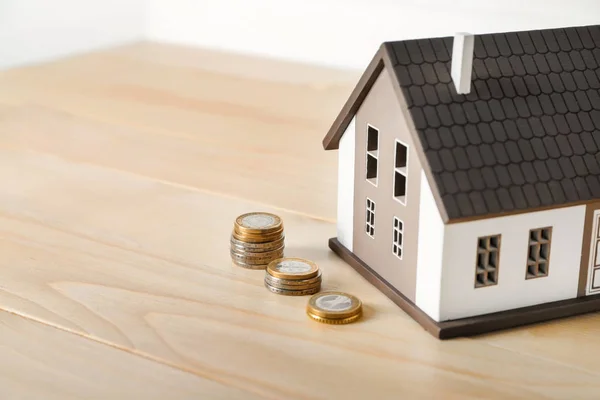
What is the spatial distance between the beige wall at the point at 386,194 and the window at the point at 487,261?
0.12m

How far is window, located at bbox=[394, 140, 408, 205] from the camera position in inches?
70.0

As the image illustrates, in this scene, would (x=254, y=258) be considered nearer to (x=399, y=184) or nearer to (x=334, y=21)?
(x=399, y=184)

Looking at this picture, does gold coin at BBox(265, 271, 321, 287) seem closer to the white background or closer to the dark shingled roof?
the dark shingled roof

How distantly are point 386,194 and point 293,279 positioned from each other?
252 millimetres

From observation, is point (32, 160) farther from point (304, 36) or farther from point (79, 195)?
point (304, 36)

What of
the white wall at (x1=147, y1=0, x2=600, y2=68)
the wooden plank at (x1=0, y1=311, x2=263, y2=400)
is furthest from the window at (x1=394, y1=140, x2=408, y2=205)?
the white wall at (x1=147, y1=0, x2=600, y2=68)

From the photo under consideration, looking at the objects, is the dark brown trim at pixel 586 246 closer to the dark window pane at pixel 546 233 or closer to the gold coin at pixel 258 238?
the dark window pane at pixel 546 233

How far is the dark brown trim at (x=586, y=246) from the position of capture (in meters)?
1.74

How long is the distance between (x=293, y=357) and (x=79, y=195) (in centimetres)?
101

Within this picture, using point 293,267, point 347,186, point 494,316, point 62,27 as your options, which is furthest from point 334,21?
point 494,316

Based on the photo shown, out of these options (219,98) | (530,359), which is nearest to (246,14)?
(219,98)

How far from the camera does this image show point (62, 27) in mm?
4020

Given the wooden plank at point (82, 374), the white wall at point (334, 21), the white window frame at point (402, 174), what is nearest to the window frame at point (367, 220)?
the white window frame at point (402, 174)

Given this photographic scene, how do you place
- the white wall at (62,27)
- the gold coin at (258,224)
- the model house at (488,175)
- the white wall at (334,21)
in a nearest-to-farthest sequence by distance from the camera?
the model house at (488,175)
the gold coin at (258,224)
the white wall at (334,21)
the white wall at (62,27)
